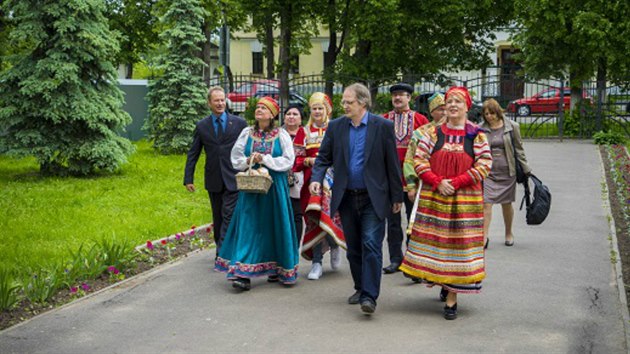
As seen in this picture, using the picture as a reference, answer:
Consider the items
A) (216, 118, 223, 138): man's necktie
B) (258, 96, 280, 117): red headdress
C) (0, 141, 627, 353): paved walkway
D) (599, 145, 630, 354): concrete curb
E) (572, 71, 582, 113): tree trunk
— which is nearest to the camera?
(0, 141, 627, 353): paved walkway

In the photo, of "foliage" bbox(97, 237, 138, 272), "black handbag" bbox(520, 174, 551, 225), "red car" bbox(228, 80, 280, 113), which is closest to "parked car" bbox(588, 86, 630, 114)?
"red car" bbox(228, 80, 280, 113)

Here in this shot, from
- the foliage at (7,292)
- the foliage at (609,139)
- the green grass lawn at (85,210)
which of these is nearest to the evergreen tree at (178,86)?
the green grass lawn at (85,210)

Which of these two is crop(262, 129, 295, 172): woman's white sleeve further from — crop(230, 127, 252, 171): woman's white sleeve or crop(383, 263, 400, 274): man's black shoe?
crop(383, 263, 400, 274): man's black shoe

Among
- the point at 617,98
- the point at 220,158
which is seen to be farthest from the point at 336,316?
the point at 617,98

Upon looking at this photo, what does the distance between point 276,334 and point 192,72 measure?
18472 millimetres

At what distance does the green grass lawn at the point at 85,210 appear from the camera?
10.4 meters

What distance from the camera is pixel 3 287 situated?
7.38 meters

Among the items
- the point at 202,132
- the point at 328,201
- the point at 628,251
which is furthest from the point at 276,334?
the point at 628,251

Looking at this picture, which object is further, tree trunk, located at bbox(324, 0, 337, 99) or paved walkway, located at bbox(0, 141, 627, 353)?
tree trunk, located at bbox(324, 0, 337, 99)

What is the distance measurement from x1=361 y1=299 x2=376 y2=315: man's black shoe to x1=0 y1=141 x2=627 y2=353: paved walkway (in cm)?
10

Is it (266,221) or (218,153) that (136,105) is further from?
(266,221)

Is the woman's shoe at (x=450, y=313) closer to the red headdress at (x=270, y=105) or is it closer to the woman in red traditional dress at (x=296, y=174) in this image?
the woman in red traditional dress at (x=296, y=174)

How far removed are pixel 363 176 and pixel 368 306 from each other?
1.10 m

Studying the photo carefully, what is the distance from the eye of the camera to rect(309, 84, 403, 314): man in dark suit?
24.1ft
